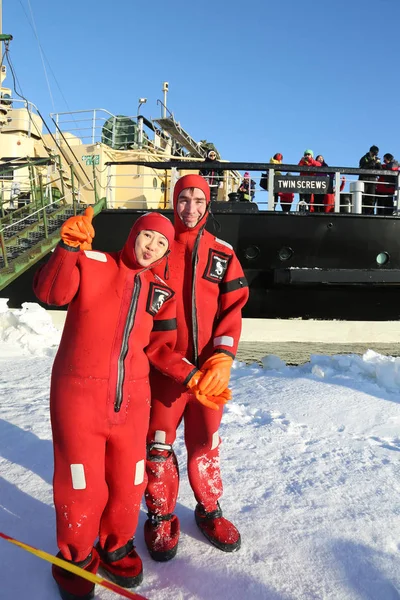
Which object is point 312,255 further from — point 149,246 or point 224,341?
point 149,246

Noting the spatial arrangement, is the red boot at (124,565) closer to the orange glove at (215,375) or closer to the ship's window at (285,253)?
the orange glove at (215,375)

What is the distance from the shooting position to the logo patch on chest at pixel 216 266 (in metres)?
2.03

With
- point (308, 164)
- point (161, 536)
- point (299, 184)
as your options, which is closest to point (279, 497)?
point (161, 536)

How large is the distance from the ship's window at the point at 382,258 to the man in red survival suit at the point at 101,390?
19.0 ft

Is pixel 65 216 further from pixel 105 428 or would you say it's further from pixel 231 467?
pixel 105 428

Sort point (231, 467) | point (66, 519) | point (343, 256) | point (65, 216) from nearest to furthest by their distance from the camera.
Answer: point (66, 519)
point (231, 467)
point (343, 256)
point (65, 216)

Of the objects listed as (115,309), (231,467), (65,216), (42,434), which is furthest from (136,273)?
(65,216)

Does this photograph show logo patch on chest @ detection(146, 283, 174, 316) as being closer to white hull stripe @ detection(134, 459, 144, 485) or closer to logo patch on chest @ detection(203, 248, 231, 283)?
logo patch on chest @ detection(203, 248, 231, 283)

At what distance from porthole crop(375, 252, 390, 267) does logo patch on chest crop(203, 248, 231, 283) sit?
17.9 ft

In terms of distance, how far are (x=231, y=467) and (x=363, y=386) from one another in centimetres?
196

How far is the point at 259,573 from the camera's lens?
5.82 ft

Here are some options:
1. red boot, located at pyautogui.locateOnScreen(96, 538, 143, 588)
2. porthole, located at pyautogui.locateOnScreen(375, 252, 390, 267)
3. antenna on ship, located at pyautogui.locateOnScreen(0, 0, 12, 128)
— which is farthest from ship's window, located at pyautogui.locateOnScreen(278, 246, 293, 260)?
antenna on ship, located at pyautogui.locateOnScreen(0, 0, 12, 128)

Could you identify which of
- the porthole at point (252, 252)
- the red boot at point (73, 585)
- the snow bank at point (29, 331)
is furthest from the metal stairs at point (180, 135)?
the red boot at point (73, 585)

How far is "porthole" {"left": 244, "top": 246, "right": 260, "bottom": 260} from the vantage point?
687cm
